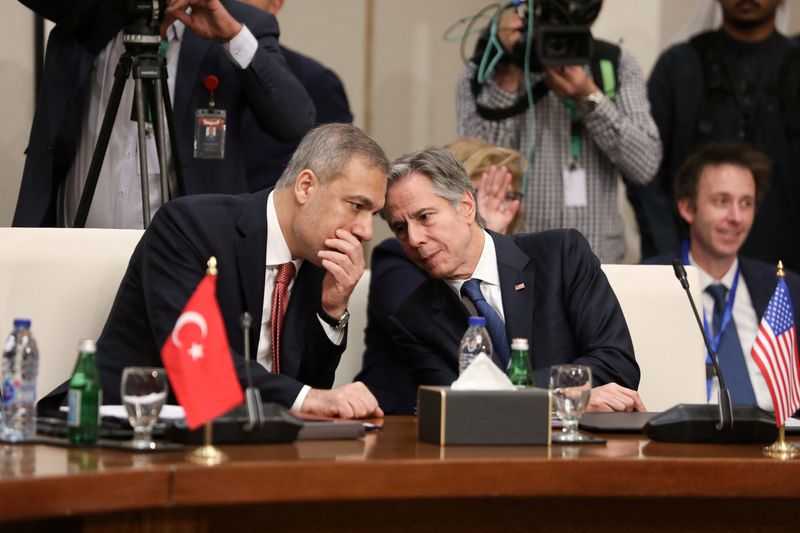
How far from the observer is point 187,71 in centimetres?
352

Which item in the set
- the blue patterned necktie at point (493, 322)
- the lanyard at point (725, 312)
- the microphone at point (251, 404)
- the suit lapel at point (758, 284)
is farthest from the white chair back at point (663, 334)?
the microphone at point (251, 404)

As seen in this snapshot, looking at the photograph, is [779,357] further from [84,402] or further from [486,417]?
[84,402]

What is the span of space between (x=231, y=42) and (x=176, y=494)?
1.85 m

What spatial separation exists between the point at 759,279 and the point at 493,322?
1337 mm

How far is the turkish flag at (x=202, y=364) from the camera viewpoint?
1921mm

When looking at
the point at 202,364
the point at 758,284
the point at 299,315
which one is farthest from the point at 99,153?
the point at 758,284

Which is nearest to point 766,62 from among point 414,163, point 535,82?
point 535,82

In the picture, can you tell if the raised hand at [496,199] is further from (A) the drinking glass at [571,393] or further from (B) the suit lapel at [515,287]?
(A) the drinking glass at [571,393]

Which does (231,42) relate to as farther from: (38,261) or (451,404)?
(451,404)

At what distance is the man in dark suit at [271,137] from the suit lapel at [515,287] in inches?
36.2

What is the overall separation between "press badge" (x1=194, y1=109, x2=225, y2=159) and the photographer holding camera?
1025 mm

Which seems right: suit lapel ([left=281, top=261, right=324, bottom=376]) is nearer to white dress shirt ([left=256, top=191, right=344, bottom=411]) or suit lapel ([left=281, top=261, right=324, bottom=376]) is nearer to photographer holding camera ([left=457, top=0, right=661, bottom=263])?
white dress shirt ([left=256, top=191, right=344, bottom=411])

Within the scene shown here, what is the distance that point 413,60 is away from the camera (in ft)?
18.2

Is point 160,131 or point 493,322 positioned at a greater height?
point 160,131
